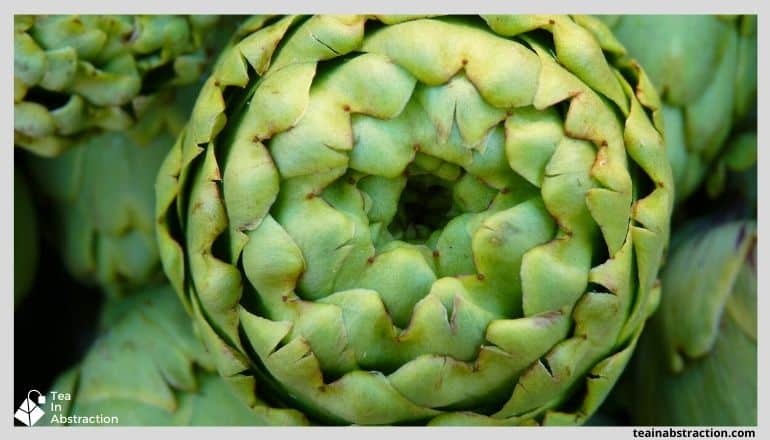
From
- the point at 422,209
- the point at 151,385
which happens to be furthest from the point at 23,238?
the point at 422,209

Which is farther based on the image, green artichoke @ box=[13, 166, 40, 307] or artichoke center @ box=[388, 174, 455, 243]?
green artichoke @ box=[13, 166, 40, 307]

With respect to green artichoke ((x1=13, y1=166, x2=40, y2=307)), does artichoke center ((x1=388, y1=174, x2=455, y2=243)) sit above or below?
above

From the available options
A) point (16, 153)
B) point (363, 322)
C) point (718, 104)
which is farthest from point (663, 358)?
point (16, 153)

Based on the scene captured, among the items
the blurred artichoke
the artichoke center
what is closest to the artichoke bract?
the artichoke center

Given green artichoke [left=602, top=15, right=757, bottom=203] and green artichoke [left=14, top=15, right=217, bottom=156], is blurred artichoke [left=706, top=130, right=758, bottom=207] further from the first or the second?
green artichoke [left=14, top=15, right=217, bottom=156]

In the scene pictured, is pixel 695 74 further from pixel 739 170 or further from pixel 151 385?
pixel 151 385

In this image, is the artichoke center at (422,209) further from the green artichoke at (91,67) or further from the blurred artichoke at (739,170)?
the blurred artichoke at (739,170)
